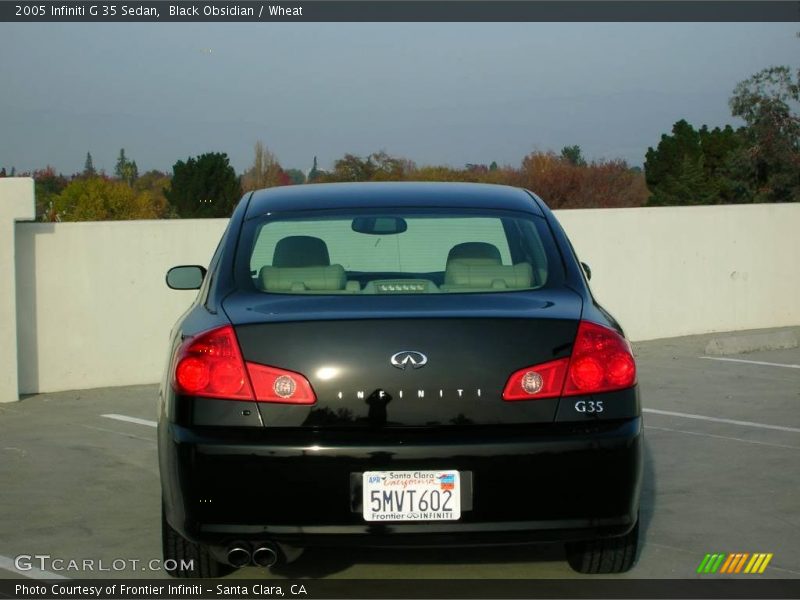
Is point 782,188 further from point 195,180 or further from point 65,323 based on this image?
point 65,323

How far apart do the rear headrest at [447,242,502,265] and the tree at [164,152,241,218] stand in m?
34.9

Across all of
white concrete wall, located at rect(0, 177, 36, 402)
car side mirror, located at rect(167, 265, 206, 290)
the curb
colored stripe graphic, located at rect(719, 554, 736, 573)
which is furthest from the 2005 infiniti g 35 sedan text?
the curb

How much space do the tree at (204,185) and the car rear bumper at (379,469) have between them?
36.0 metres

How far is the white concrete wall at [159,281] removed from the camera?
11734 mm

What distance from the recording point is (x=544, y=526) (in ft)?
14.8

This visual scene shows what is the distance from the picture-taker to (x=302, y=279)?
5.20 meters

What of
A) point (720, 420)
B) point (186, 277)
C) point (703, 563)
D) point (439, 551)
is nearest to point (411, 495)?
point (439, 551)

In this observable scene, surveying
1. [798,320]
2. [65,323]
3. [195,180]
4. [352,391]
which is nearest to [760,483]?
[352,391]

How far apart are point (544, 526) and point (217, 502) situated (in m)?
1.14

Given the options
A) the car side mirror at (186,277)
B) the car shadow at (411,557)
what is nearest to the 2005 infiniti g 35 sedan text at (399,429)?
the car shadow at (411,557)

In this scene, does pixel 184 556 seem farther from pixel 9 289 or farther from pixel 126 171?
pixel 126 171

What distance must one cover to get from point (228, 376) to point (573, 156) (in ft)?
195

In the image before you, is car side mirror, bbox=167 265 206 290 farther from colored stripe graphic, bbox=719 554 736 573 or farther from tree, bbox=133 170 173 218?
tree, bbox=133 170 173 218

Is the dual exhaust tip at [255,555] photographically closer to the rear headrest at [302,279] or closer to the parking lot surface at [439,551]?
the parking lot surface at [439,551]
